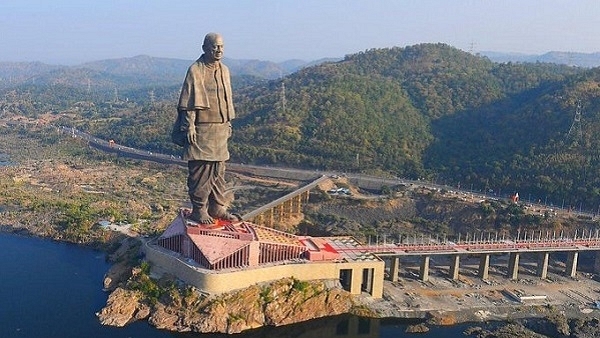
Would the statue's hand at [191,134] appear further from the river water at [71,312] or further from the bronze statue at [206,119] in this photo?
the river water at [71,312]

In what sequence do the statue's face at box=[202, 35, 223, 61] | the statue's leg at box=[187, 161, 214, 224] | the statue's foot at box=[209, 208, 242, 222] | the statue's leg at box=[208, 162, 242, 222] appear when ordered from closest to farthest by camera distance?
the statue's face at box=[202, 35, 223, 61], the statue's leg at box=[187, 161, 214, 224], the statue's leg at box=[208, 162, 242, 222], the statue's foot at box=[209, 208, 242, 222]

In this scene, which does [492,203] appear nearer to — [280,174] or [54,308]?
[280,174]

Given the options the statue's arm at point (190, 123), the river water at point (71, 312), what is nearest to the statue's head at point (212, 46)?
the statue's arm at point (190, 123)

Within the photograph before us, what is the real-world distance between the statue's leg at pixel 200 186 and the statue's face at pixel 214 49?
7630 millimetres

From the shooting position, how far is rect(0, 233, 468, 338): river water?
38094 millimetres

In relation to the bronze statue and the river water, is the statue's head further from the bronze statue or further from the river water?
the river water

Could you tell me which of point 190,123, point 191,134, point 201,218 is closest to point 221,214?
point 201,218

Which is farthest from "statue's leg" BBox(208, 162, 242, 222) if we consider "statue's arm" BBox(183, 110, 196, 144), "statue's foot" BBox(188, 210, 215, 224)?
"statue's arm" BBox(183, 110, 196, 144)

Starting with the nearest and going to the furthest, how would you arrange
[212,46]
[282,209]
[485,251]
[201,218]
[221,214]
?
1. [212,46]
2. [201,218]
3. [221,214]
4. [485,251]
5. [282,209]

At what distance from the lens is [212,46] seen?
3897 cm

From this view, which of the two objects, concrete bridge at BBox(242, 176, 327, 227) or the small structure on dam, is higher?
the small structure on dam

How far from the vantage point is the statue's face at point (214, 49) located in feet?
128

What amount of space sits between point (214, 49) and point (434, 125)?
7329 cm

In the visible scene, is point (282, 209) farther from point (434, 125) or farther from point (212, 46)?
point (434, 125)
